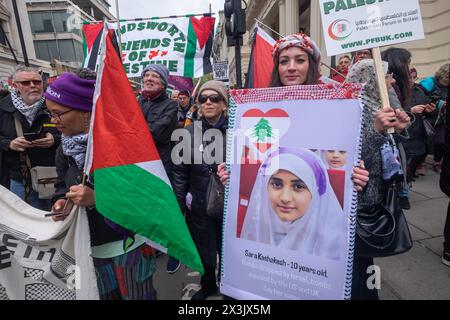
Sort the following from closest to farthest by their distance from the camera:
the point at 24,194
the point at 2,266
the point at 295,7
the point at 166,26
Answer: the point at 2,266 → the point at 24,194 → the point at 166,26 → the point at 295,7

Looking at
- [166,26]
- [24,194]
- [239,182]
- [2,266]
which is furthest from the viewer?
[166,26]

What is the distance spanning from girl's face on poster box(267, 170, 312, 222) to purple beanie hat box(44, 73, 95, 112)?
110 cm

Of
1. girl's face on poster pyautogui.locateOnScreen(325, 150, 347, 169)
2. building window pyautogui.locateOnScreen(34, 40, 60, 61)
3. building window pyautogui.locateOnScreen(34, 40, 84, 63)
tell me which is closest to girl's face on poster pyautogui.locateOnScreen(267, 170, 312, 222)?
girl's face on poster pyautogui.locateOnScreen(325, 150, 347, 169)

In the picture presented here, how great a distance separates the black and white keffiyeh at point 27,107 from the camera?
281 cm

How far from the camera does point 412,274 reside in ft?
8.83

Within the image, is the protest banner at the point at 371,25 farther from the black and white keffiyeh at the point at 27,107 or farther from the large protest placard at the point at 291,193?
the black and white keffiyeh at the point at 27,107

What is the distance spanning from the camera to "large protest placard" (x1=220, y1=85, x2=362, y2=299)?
1.25m

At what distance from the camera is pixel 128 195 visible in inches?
52.4

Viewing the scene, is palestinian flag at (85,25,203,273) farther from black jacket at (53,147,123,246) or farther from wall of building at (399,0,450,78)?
wall of building at (399,0,450,78)

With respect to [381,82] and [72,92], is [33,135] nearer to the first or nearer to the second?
[72,92]

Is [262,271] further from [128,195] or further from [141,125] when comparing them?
[141,125]


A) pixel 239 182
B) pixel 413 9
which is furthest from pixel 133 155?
pixel 413 9

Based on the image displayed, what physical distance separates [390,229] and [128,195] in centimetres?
142

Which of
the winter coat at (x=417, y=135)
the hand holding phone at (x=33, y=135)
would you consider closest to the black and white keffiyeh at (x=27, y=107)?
the hand holding phone at (x=33, y=135)
